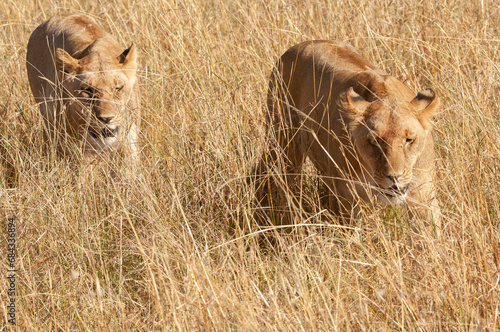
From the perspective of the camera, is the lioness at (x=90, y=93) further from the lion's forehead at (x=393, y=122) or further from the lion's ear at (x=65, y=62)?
the lion's forehead at (x=393, y=122)

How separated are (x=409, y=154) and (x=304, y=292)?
3.15 feet

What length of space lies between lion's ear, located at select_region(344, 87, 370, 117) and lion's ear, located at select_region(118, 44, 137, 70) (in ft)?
6.10

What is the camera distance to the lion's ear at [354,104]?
348cm

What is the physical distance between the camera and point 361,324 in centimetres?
269

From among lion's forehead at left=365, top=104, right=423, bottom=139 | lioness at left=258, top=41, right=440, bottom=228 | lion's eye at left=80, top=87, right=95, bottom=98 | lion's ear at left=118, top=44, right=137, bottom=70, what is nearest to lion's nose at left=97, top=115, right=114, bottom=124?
lion's eye at left=80, top=87, right=95, bottom=98

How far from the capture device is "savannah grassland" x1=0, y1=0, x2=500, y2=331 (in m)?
2.79

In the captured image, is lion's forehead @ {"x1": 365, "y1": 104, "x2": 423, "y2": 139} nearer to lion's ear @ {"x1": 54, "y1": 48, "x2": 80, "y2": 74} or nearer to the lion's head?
the lion's head

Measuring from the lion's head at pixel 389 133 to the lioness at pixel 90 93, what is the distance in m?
1.40

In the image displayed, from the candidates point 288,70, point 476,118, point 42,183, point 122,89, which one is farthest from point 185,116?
point 476,118

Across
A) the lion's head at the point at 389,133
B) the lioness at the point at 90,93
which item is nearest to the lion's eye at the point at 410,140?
the lion's head at the point at 389,133

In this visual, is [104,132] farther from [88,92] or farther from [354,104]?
[354,104]

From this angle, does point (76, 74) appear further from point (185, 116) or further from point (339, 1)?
point (339, 1)

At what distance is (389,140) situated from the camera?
129 inches

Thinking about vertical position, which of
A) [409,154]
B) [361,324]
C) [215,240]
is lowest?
[215,240]
